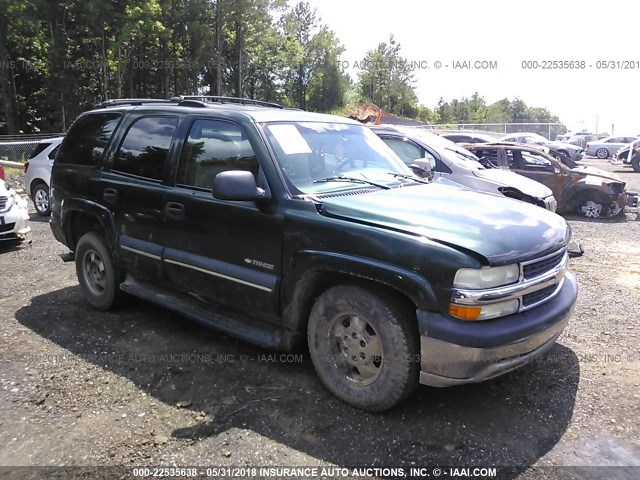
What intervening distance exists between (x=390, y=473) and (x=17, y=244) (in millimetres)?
7710

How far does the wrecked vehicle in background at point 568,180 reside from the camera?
410 inches

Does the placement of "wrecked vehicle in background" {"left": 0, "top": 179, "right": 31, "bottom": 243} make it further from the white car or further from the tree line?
the tree line

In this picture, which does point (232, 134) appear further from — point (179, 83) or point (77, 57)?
point (179, 83)

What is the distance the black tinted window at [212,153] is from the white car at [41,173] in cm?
770

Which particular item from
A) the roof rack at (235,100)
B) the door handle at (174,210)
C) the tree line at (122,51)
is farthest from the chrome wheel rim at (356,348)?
the tree line at (122,51)

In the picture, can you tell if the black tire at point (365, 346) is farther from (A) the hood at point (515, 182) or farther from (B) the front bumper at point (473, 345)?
(A) the hood at point (515, 182)

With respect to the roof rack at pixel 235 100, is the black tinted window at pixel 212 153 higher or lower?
lower

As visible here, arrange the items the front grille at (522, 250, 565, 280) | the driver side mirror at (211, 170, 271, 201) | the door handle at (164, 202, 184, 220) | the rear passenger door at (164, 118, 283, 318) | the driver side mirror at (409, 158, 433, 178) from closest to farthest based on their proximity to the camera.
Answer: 1. the front grille at (522, 250, 565, 280)
2. the driver side mirror at (211, 170, 271, 201)
3. the rear passenger door at (164, 118, 283, 318)
4. the door handle at (164, 202, 184, 220)
5. the driver side mirror at (409, 158, 433, 178)

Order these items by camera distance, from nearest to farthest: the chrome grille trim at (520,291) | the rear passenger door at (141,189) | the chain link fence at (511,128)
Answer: the chrome grille trim at (520,291) < the rear passenger door at (141,189) < the chain link fence at (511,128)

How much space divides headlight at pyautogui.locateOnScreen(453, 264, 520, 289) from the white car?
32.6 ft

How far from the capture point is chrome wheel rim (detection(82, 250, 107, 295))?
16.1ft

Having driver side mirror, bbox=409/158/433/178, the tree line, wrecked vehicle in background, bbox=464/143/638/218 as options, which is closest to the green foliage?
the tree line

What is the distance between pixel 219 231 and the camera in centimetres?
369

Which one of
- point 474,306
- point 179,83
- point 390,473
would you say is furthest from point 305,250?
point 179,83
